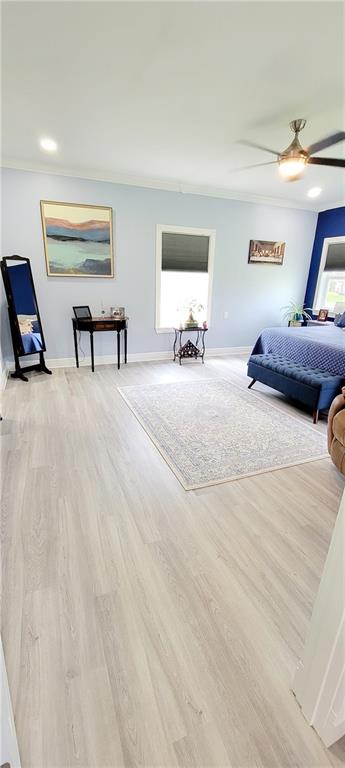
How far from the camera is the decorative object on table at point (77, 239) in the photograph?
13.8 ft

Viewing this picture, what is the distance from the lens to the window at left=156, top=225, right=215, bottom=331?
16.3 feet

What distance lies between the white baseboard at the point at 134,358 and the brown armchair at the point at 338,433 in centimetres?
325

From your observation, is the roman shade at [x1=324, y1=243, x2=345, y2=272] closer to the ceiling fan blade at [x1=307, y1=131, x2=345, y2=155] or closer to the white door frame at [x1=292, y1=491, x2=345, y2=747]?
the ceiling fan blade at [x1=307, y1=131, x2=345, y2=155]

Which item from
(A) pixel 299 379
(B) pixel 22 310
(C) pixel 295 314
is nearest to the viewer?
(A) pixel 299 379

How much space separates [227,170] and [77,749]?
4.90 m

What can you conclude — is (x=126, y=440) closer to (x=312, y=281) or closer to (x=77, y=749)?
(x=77, y=749)

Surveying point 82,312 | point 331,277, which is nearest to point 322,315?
point 331,277

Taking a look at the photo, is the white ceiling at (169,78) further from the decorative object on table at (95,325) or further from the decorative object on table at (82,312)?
the decorative object on table at (95,325)

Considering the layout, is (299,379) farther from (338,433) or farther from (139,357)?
(139,357)

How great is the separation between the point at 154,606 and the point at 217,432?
1721mm

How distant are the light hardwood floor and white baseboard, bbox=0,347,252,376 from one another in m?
2.21

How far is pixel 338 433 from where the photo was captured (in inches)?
89.9

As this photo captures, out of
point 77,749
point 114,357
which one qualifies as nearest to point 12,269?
point 114,357

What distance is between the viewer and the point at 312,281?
6.18 metres
